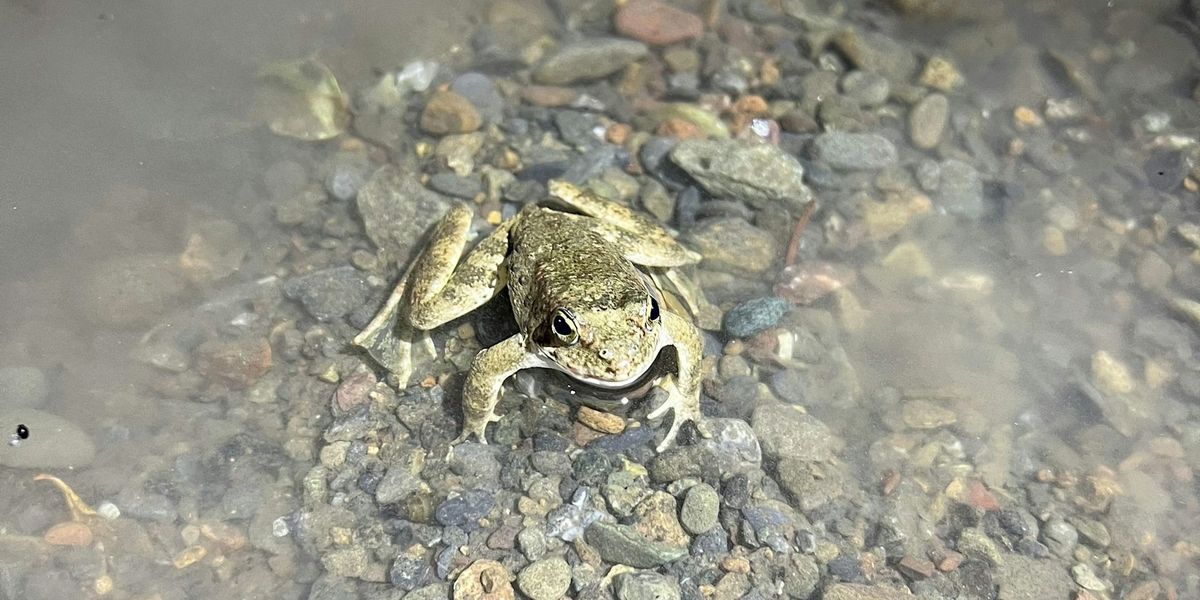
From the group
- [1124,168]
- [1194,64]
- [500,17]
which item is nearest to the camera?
[1124,168]

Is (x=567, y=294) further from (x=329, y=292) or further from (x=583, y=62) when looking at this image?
(x=583, y=62)

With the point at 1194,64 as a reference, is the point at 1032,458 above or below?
below

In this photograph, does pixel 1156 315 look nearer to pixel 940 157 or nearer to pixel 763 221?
pixel 940 157

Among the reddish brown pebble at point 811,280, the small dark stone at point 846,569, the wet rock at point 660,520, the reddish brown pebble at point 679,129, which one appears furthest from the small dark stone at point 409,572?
the reddish brown pebble at point 679,129

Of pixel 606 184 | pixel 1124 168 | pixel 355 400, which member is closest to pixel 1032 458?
pixel 1124 168

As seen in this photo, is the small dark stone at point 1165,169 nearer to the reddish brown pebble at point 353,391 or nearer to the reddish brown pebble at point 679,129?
the reddish brown pebble at point 679,129

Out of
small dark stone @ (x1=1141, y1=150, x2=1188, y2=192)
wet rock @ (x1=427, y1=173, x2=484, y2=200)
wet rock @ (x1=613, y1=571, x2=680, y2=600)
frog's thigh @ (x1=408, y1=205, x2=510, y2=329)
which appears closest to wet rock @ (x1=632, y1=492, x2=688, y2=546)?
wet rock @ (x1=613, y1=571, x2=680, y2=600)

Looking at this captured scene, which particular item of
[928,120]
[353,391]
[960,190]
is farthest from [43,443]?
[928,120]
